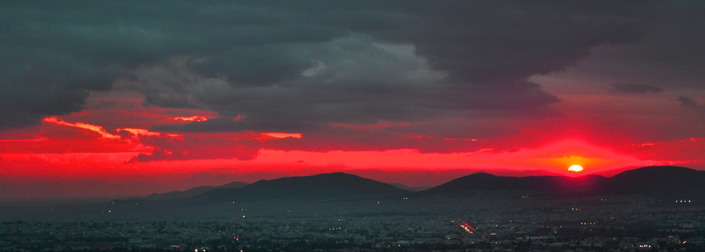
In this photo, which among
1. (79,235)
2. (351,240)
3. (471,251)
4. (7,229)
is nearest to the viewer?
(471,251)

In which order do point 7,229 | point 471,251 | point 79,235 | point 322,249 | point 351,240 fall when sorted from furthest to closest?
1. point 7,229
2. point 79,235
3. point 351,240
4. point 322,249
5. point 471,251

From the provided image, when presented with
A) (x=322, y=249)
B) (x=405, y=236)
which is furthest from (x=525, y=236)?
(x=322, y=249)

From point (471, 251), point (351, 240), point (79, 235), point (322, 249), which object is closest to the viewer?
point (471, 251)

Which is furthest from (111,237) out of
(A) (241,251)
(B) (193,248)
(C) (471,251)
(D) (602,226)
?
(D) (602,226)

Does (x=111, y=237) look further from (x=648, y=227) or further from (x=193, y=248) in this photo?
(x=648, y=227)

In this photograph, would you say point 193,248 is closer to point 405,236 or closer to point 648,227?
point 405,236

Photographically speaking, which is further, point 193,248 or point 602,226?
point 602,226

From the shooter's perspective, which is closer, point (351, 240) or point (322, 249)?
point (322, 249)

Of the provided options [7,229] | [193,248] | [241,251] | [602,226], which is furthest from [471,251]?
[7,229]
